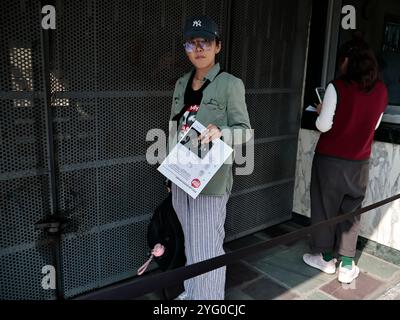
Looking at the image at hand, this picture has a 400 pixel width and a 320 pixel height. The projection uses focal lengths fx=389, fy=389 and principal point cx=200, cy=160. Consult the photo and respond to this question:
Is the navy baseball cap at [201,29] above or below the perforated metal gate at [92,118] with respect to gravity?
above

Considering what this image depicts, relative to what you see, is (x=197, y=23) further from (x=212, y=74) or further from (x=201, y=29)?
(x=212, y=74)

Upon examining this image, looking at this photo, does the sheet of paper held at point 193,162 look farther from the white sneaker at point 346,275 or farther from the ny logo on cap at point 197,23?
the white sneaker at point 346,275

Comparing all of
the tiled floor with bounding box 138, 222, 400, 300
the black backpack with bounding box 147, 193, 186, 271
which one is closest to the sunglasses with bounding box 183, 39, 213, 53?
the black backpack with bounding box 147, 193, 186, 271

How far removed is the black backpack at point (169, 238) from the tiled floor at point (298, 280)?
1.84 ft

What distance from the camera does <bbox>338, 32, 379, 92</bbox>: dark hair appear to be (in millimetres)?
2904

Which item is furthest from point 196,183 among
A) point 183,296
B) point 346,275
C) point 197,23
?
point 346,275

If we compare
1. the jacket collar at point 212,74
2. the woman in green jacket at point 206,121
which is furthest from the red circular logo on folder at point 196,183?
the jacket collar at point 212,74

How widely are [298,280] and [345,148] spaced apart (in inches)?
47.1

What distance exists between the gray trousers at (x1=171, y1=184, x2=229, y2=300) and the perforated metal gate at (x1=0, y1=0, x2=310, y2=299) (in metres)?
0.64

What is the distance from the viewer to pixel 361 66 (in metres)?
2.92

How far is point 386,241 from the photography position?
3686mm

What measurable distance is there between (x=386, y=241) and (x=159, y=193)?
7.26ft

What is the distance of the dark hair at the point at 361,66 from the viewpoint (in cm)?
290

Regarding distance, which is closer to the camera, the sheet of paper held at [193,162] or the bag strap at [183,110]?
the sheet of paper held at [193,162]
